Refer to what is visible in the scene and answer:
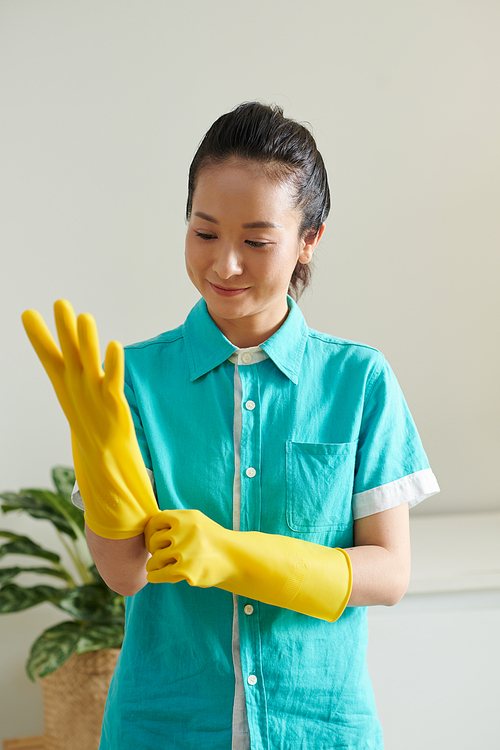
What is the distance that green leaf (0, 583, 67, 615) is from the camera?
1.44 m

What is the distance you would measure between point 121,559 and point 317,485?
23 centimetres

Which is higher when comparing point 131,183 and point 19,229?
point 131,183

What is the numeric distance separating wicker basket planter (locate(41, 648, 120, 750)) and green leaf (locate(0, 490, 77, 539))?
11.3 inches

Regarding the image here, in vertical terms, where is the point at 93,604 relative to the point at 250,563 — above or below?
below

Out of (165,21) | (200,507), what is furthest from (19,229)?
(200,507)

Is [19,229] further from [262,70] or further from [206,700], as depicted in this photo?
[206,700]

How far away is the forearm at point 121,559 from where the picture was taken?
675mm

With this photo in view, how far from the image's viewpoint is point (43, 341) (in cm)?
60

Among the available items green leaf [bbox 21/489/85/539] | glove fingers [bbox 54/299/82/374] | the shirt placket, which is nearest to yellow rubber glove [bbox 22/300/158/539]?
glove fingers [bbox 54/299/82/374]

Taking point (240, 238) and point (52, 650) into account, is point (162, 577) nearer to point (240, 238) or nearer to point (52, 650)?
point (240, 238)

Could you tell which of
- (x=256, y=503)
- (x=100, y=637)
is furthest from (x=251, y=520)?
(x=100, y=637)

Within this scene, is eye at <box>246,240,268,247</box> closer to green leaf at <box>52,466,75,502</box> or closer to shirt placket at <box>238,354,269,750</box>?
shirt placket at <box>238,354,269,750</box>

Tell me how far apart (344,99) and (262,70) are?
235 mm

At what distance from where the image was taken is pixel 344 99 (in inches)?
67.6
